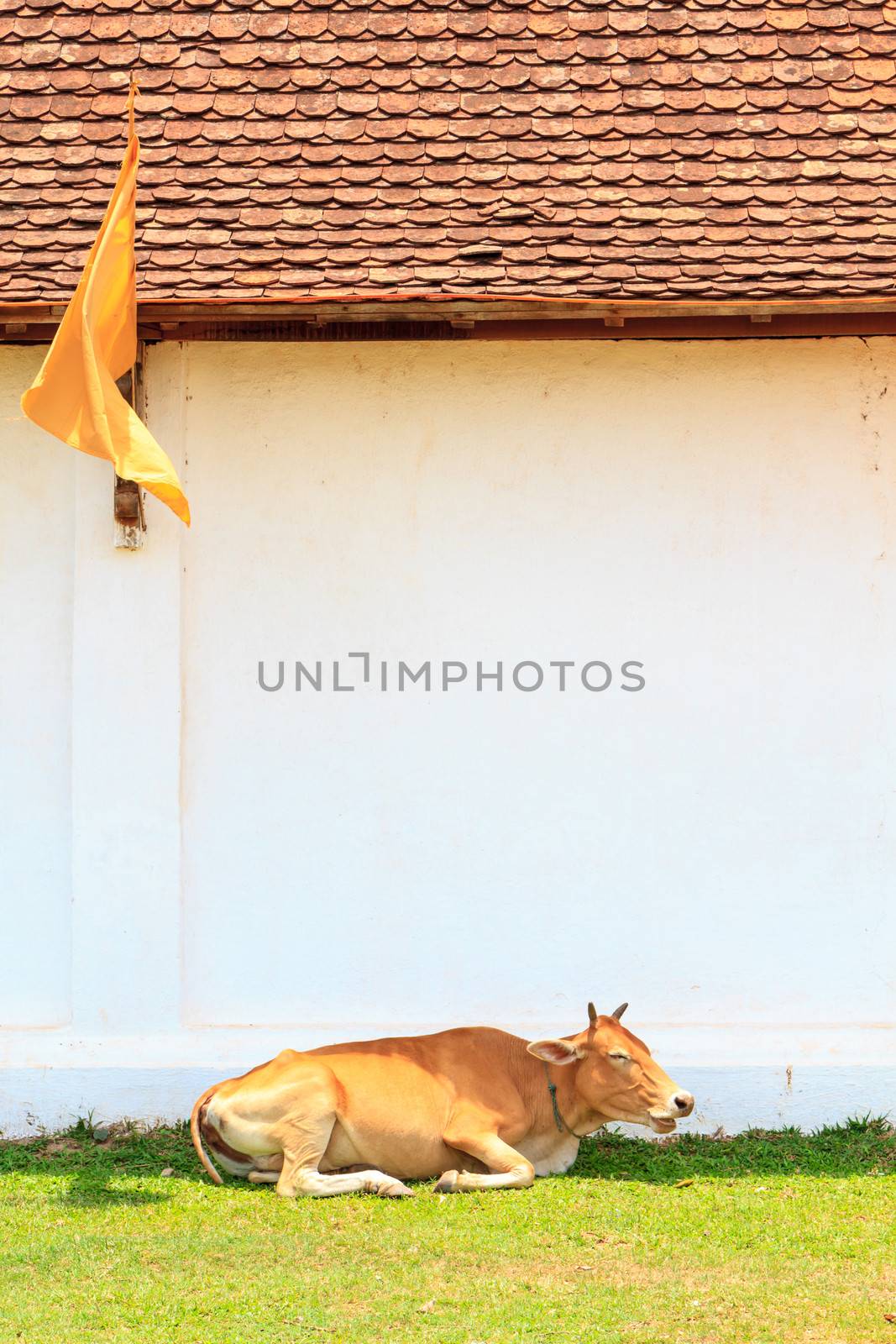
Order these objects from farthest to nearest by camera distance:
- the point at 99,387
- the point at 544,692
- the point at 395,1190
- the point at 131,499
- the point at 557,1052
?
the point at 544,692 < the point at 131,499 < the point at 557,1052 < the point at 395,1190 < the point at 99,387

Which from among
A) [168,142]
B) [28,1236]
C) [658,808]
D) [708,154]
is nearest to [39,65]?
[168,142]

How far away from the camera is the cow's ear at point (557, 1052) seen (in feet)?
20.8

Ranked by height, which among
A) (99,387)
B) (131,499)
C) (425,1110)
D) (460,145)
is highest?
(460,145)

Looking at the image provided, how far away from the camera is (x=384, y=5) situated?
25.1ft

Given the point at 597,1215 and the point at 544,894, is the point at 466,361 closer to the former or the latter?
the point at 544,894

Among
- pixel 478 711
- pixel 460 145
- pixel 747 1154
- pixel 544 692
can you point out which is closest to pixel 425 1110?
pixel 747 1154

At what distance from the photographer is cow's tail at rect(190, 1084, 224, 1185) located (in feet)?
20.3

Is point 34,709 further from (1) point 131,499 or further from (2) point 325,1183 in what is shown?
(2) point 325,1183

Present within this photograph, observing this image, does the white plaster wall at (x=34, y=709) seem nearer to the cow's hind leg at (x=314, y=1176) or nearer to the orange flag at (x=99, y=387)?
the orange flag at (x=99, y=387)

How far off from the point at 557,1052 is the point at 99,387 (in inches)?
135

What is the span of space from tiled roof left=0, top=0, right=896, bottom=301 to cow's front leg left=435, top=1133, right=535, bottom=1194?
378 cm

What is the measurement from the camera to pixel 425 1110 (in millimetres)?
6250

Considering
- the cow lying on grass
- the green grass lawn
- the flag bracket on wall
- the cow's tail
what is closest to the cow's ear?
the cow lying on grass

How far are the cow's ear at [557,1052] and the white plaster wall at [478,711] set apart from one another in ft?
2.20
